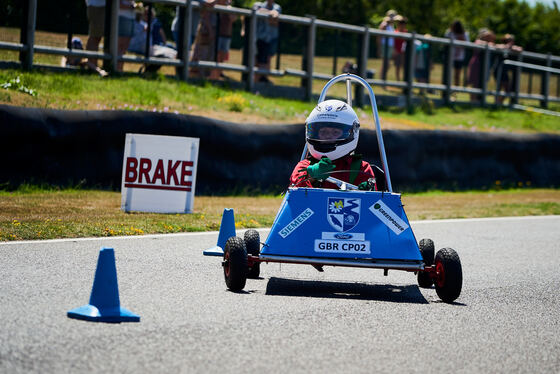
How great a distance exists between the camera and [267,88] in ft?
64.9

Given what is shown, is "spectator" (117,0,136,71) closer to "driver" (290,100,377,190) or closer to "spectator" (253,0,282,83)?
"spectator" (253,0,282,83)

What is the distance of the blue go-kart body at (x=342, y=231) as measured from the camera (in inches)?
291

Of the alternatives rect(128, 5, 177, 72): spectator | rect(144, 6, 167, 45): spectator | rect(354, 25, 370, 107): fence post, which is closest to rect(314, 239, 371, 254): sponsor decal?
rect(128, 5, 177, 72): spectator

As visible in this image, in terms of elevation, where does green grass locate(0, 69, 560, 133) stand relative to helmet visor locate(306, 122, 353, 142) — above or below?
below

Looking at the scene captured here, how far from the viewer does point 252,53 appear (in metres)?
19.1

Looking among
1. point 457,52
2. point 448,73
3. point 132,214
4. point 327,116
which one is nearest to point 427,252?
point 327,116

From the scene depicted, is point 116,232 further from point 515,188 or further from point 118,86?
point 515,188

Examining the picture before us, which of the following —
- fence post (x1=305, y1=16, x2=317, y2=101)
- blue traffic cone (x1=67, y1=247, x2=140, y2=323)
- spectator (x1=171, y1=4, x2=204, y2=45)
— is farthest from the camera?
fence post (x1=305, y1=16, x2=317, y2=101)

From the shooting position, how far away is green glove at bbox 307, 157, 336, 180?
8156 millimetres

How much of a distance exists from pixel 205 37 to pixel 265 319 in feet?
42.1

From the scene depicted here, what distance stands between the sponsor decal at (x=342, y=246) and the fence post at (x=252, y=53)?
39.3 feet

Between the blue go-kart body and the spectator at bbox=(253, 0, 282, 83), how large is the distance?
11.8 meters

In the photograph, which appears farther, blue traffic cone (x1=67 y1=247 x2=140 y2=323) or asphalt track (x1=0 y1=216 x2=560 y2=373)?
blue traffic cone (x1=67 y1=247 x2=140 y2=323)

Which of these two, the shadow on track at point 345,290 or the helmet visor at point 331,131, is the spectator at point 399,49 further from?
the shadow on track at point 345,290
